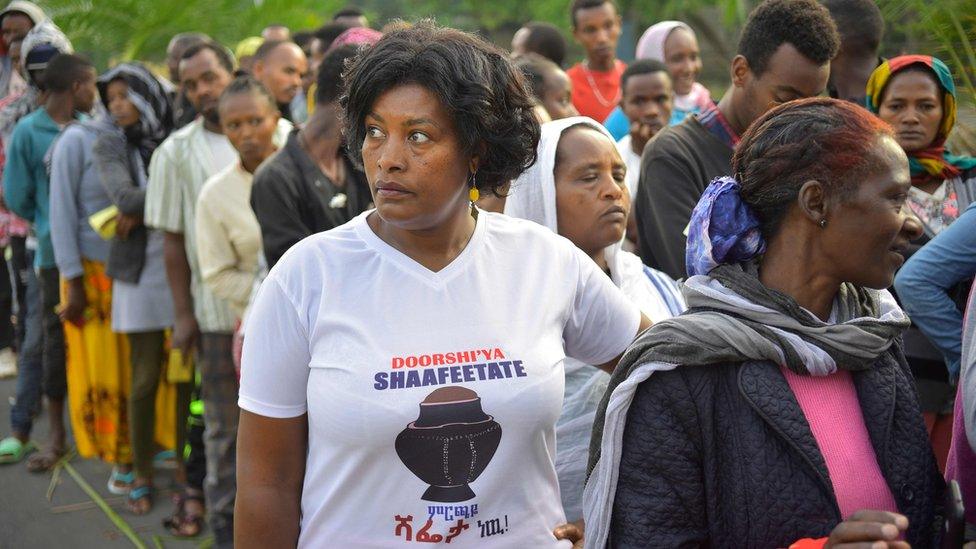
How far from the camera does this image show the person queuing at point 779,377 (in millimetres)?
2146

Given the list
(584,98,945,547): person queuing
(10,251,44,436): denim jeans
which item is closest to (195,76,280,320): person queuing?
(10,251,44,436): denim jeans

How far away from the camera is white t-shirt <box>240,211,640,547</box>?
7.49ft

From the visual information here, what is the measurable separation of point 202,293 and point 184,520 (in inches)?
48.9

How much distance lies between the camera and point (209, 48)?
6207 millimetres

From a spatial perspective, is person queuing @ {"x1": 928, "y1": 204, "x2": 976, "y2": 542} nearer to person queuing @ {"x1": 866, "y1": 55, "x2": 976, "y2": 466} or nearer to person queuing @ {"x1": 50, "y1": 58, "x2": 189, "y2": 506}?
person queuing @ {"x1": 866, "y1": 55, "x2": 976, "y2": 466}

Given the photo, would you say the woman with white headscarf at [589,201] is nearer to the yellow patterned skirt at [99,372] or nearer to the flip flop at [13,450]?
the yellow patterned skirt at [99,372]

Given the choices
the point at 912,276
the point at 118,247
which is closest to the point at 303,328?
the point at 912,276

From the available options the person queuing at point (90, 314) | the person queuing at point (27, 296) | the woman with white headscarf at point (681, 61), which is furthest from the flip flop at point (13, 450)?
the woman with white headscarf at point (681, 61)

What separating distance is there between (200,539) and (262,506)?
3445 mm

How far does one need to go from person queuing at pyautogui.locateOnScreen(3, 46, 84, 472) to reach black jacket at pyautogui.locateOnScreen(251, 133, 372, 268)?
119 inches

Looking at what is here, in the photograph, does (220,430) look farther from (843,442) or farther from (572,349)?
(843,442)

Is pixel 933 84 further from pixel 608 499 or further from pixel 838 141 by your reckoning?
pixel 608 499

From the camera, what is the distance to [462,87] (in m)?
2.43

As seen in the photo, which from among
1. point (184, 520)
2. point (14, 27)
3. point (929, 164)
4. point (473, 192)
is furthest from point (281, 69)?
point (473, 192)
